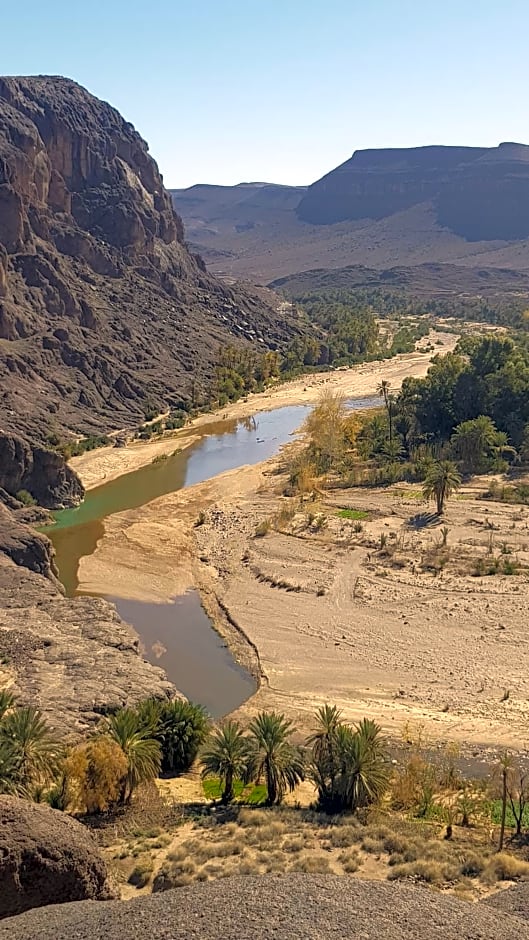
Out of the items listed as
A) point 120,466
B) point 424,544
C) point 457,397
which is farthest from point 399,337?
point 424,544

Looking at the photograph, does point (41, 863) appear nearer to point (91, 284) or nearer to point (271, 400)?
point (271, 400)

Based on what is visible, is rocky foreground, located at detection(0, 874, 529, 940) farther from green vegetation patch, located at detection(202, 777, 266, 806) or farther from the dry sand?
the dry sand

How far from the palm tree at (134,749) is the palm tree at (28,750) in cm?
169

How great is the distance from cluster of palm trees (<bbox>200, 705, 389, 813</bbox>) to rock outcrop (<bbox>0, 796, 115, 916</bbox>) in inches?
Result: 259

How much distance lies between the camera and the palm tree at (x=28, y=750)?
67.7 ft

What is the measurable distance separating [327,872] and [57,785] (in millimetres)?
7949

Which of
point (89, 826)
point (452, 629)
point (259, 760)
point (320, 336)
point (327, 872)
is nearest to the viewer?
point (327, 872)

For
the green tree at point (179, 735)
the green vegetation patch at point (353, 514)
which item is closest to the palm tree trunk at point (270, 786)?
the green tree at point (179, 735)

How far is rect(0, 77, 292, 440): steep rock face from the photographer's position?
80.4 metres

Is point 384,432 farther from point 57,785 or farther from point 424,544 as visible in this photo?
point 57,785

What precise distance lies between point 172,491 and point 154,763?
39.3 m

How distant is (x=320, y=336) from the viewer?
435 ft

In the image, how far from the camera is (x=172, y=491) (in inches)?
2426

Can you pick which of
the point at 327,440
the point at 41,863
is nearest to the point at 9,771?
the point at 41,863
